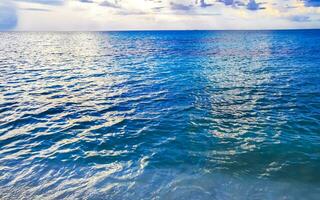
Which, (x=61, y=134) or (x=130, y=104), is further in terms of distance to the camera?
(x=130, y=104)

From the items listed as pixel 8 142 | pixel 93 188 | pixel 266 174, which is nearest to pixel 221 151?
pixel 266 174

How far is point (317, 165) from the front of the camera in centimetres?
1196

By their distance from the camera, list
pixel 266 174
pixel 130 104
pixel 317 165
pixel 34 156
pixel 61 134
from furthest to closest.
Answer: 1. pixel 130 104
2. pixel 61 134
3. pixel 34 156
4. pixel 317 165
5. pixel 266 174

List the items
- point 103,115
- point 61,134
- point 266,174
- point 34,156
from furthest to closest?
1. point 103,115
2. point 61,134
3. point 34,156
4. point 266,174

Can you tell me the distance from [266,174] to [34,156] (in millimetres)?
10885

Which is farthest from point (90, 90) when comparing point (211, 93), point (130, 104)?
point (211, 93)

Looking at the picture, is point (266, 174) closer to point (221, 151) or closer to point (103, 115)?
point (221, 151)

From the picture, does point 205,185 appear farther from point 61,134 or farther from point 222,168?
point 61,134

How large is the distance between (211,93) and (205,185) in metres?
16.0

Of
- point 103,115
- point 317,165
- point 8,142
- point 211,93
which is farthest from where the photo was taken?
point 211,93

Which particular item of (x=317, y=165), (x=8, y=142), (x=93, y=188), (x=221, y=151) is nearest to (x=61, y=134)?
(x=8, y=142)

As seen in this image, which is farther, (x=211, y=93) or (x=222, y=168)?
(x=211, y=93)

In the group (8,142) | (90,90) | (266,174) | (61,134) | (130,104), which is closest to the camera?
(266,174)

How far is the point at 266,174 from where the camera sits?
11234mm
